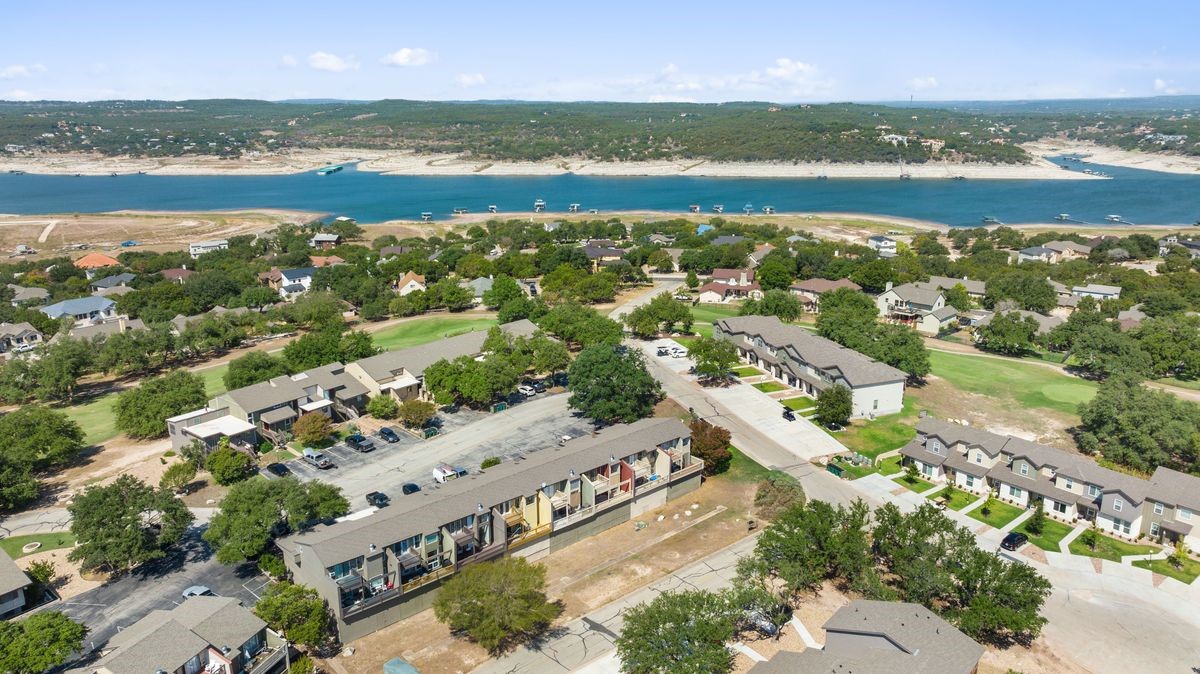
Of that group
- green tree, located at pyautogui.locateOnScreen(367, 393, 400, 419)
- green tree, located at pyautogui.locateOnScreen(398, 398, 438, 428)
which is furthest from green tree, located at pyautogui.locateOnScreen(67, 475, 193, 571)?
green tree, located at pyautogui.locateOnScreen(367, 393, 400, 419)

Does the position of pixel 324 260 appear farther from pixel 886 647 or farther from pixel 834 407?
pixel 886 647

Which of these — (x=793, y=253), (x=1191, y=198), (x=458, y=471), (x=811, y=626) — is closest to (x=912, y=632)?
(x=811, y=626)

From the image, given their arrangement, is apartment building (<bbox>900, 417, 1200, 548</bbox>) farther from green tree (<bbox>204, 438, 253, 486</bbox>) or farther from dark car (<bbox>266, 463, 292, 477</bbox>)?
green tree (<bbox>204, 438, 253, 486</bbox>)

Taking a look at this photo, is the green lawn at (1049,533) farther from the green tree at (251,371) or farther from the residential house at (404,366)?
the green tree at (251,371)

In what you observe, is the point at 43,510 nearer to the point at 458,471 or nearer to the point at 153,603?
the point at 153,603

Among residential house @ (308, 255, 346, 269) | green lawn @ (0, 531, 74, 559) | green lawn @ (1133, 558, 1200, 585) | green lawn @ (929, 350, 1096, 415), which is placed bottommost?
green lawn @ (1133, 558, 1200, 585)

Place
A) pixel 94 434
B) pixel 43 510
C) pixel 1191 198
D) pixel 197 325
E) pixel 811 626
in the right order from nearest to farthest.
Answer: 1. pixel 811 626
2. pixel 43 510
3. pixel 94 434
4. pixel 197 325
5. pixel 1191 198
